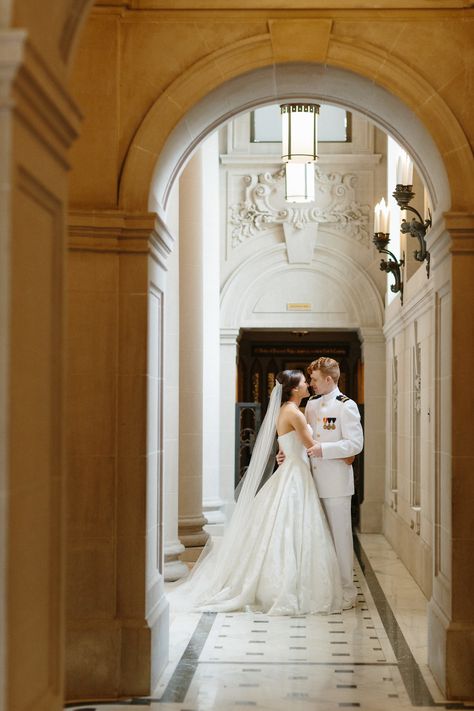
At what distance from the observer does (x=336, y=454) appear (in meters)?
9.52

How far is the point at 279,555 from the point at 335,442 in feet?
3.74

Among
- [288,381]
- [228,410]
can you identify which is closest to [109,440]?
[288,381]

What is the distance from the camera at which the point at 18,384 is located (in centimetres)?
330

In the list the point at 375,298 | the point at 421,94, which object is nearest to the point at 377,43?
the point at 421,94

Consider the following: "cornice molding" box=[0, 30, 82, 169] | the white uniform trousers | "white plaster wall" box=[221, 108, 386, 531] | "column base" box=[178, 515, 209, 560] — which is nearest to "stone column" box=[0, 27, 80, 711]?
"cornice molding" box=[0, 30, 82, 169]

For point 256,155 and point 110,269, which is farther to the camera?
point 256,155

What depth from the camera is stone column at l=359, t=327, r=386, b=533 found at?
1580 cm

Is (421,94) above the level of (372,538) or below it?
above

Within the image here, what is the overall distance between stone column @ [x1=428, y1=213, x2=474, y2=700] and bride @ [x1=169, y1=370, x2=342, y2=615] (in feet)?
8.42

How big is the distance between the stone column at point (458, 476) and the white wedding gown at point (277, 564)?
100 inches

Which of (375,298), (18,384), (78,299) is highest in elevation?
(375,298)

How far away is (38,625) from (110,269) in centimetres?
309

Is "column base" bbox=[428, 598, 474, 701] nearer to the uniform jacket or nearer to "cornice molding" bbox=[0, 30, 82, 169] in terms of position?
the uniform jacket

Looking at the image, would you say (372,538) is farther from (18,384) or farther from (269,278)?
(18,384)
